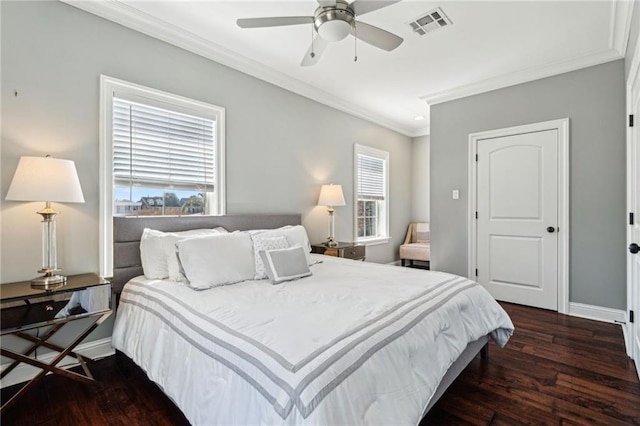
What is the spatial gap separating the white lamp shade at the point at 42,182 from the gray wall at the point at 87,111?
0.29m

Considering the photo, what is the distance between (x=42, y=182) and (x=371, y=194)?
14.1 feet

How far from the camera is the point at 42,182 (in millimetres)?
1932

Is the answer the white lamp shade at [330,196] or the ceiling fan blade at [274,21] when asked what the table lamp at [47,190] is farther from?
the white lamp shade at [330,196]

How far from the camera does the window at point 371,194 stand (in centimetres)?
510

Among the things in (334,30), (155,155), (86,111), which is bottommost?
(155,155)

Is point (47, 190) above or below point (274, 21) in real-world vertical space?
below

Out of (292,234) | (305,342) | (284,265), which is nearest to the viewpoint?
(305,342)

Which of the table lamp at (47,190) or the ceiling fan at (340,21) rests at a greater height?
the ceiling fan at (340,21)

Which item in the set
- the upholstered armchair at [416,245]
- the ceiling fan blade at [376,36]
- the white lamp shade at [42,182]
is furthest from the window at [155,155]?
the upholstered armchair at [416,245]

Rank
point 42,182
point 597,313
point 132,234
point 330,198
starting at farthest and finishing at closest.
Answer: point 330,198, point 597,313, point 132,234, point 42,182

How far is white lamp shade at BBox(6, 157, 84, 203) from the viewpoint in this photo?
1889mm

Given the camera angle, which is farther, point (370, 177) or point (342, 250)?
point (370, 177)

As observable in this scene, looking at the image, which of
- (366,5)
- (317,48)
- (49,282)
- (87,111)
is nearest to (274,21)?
(317,48)

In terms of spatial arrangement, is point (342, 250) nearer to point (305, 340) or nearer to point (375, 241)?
point (375, 241)
